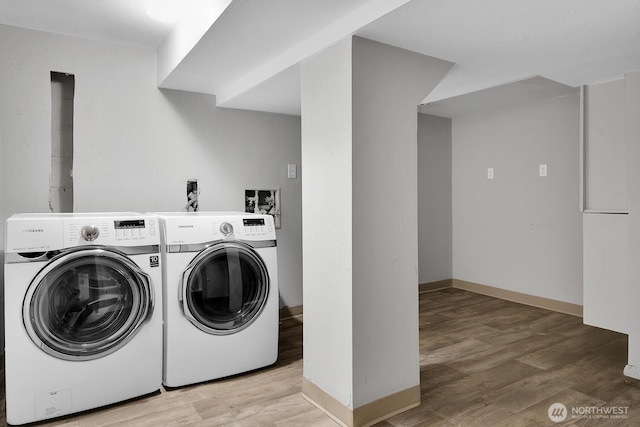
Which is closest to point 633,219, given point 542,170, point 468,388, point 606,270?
point 606,270

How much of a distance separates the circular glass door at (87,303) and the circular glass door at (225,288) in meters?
0.26

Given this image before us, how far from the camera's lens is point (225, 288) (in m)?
2.60

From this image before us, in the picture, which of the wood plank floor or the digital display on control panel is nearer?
the wood plank floor

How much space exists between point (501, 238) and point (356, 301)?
3.08 metres

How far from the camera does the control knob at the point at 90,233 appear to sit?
2.16 metres

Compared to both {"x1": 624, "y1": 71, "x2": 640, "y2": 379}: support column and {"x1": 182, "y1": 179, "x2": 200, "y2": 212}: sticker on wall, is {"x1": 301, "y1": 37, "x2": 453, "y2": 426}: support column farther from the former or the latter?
{"x1": 182, "y1": 179, "x2": 200, "y2": 212}: sticker on wall

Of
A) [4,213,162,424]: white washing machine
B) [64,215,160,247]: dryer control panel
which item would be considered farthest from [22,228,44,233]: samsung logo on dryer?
[64,215,160,247]: dryer control panel

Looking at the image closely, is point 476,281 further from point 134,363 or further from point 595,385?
point 134,363

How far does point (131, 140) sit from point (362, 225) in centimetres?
202

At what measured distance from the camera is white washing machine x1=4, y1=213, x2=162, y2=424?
6.62ft

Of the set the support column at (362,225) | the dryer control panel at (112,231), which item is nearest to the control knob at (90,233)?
the dryer control panel at (112,231)

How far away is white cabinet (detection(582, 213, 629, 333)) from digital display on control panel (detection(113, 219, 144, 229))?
2.88m

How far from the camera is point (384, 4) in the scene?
1.70 meters

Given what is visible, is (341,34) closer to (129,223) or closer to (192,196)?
(129,223)
